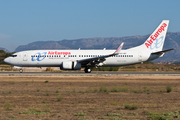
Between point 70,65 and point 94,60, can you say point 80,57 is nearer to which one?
point 94,60

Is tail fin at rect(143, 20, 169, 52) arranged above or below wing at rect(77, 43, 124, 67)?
above

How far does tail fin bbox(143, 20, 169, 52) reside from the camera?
141ft

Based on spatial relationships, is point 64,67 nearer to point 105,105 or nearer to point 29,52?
point 29,52

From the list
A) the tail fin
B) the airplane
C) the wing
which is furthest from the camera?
the tail fin

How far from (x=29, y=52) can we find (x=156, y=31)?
2071 cm

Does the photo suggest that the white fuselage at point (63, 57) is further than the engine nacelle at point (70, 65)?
Yes

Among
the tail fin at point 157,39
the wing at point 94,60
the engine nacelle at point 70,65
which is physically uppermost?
the tail fin at point 157,39

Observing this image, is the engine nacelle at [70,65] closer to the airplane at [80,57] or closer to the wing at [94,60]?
the wing at [94,60]

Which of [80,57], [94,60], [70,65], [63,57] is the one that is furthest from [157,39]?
[63,57]

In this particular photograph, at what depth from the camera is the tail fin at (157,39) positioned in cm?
4291

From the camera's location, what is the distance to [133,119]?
34.3ft

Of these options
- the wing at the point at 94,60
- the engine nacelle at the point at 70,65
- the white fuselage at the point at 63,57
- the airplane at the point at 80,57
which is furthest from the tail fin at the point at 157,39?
the engine nacelle at the point at 70,65

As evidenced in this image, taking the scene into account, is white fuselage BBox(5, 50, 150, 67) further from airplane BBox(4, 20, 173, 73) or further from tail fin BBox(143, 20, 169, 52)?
tail fin BBox(143, 20, 169, 52)

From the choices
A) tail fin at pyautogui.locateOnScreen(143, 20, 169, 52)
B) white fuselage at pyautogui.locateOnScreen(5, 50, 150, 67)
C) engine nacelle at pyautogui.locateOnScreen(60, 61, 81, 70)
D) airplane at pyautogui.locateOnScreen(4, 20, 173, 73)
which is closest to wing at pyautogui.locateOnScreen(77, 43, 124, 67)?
airplane at pyautogui.locateOnScreen(4, 20, 173, 73)
